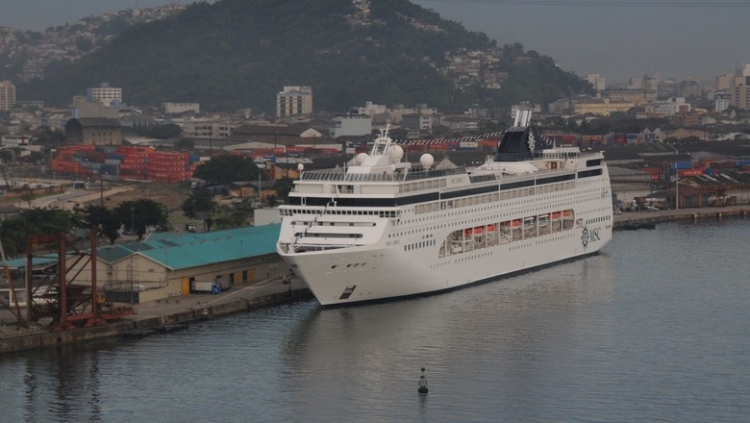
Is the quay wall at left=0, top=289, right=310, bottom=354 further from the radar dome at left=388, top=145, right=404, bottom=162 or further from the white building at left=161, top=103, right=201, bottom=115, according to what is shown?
the white building at left=161, top=103, right=201, bottom=115

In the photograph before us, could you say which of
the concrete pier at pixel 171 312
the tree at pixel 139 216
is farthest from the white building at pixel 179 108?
the concrete pier at pixel 171 312

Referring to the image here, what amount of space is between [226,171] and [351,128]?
2185cm

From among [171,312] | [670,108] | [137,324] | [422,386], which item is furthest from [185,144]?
[422,386]

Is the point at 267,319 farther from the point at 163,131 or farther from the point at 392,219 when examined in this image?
the point at 163,131

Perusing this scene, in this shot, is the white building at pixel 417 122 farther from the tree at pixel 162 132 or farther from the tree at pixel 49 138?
the tree at pixel 49 138

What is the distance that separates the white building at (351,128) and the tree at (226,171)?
19910mm

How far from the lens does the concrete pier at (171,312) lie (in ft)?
60.4

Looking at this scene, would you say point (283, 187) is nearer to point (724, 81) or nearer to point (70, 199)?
point (70, 199)

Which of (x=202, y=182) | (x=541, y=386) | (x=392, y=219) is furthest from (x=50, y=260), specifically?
(x=202, y=182)

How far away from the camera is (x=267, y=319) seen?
811 inches

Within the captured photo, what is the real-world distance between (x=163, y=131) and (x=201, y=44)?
4064cm

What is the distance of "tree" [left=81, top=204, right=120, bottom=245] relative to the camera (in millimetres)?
27969

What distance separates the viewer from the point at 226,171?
41.7 m

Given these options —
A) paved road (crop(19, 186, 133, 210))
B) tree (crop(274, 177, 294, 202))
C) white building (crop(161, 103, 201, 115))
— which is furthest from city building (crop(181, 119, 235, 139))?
tree (crop(274, 177, 294, 202))
